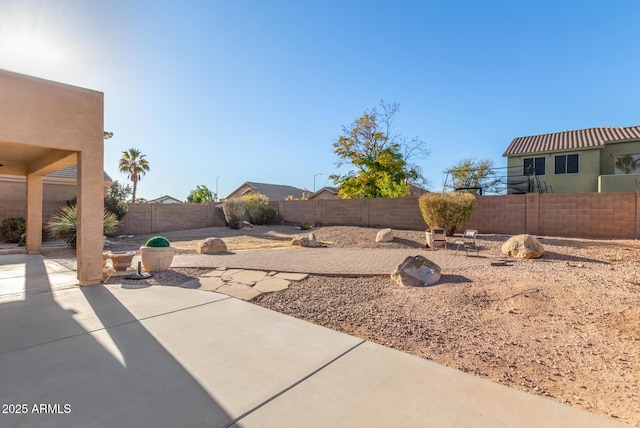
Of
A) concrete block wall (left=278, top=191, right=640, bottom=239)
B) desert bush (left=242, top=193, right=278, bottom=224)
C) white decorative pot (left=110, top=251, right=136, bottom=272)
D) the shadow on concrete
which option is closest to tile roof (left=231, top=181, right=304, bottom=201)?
desert bush (left=242, top=193, right=278, bottom=224)

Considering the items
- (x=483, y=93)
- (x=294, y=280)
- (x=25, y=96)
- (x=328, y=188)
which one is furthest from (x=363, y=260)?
(x=328, y=188)

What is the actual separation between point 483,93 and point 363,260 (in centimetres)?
1122

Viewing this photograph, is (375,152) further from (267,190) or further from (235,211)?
(267,190)

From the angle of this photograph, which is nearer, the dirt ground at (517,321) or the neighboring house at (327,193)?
the dirt ground at (517,321)

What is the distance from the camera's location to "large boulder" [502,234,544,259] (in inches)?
318

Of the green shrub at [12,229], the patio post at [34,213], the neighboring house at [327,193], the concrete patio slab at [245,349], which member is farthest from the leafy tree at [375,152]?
the concrete patio slab at [245,349]

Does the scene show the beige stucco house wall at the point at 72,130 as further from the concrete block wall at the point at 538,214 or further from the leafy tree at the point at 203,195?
the leafy tree at the point at 203,195

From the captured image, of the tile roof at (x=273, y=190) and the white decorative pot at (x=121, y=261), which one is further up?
the tile roof at (x=273, y=190)

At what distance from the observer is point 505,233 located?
13031mm

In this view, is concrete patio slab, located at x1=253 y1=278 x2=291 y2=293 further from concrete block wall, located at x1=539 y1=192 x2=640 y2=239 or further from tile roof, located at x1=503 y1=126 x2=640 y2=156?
tile roof, located at x1=503 y1=126 x2=640 y2=156

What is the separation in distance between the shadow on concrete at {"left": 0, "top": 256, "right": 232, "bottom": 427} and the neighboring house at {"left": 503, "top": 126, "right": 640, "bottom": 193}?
21.1m

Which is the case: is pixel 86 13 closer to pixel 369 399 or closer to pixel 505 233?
pixel 369 399

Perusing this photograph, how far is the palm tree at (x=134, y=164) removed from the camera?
34.1 metres

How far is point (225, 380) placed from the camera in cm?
255
